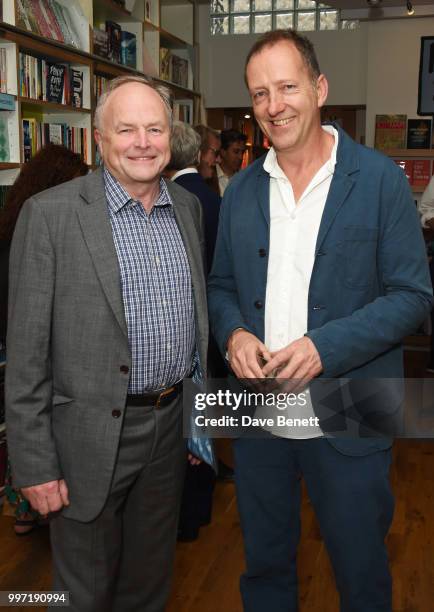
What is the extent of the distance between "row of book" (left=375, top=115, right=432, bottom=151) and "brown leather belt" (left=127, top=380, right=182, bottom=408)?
Result: 250 inches

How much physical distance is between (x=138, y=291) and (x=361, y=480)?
28.9 inches

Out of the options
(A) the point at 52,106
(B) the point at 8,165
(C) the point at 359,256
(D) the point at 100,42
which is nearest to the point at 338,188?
(C) the point at 359,256

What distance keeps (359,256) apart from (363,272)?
0.14ft

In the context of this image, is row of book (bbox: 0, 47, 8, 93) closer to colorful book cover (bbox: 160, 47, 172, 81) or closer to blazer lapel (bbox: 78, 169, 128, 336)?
blazer lapel (bbox: 78, 169, 128, 336)

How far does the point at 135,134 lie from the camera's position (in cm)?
173

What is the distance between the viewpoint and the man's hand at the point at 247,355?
1.64m

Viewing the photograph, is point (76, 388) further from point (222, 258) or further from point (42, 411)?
point (222, 258)

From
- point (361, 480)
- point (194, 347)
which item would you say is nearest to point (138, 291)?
point (194, 347)

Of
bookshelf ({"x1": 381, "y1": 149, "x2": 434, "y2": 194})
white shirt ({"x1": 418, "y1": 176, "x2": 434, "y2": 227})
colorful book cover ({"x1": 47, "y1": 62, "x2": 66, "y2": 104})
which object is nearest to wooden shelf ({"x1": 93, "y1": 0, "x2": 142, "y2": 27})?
colorful book cover ({"x1": 47, "y1": 62, "x2": 66, "y2": 104})

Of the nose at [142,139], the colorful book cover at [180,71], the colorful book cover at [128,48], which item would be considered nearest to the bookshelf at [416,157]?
the colorful book cover at [180,71]

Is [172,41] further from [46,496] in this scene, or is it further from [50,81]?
[46,496]

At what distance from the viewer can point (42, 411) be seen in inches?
66.5

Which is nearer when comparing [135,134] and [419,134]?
[135,134]

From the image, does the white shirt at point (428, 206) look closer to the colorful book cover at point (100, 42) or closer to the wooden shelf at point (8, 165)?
the colorful book cover at point (100, 42)
